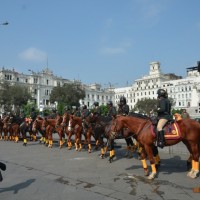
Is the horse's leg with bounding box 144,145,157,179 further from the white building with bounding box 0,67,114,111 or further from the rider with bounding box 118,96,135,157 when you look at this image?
the white building with bounding box 0,67,114,111

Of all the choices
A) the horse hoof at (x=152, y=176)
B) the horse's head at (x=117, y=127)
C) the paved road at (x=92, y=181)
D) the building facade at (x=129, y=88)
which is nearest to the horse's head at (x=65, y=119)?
the paved road at (x=92, y=181)

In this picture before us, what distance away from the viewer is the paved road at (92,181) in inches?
293

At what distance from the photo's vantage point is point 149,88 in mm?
141875

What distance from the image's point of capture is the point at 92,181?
8875 millimetres

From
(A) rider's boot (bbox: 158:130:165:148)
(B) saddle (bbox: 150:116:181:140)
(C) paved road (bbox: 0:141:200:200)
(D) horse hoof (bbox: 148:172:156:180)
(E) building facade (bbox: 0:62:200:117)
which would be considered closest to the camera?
(C) paved road (bbox: 0:141:200:200)

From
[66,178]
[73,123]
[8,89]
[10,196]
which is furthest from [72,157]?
[8,89]

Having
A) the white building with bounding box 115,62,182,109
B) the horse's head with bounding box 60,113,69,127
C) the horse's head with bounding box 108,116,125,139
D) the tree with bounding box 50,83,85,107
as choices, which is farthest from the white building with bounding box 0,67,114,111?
the horse's head with bounding box 108,116,125,139

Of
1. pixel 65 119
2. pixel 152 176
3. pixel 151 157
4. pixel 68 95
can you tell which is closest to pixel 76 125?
pixel 65 119

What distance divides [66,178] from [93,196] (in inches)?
86.2

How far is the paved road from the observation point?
7.44 meters

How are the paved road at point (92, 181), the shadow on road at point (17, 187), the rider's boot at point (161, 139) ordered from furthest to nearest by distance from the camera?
the rider's boot at point (161, 139), the shadow on road at point (17, 187), the paved road at point (92, 181)

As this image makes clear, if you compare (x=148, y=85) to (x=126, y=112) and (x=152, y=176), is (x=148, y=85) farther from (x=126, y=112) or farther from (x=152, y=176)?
(x=152, y=176)

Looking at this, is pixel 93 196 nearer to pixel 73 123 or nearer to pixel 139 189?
pixel 139 189

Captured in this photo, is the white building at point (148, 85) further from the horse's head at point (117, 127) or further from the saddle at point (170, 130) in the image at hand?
the saddle at point (170, 130)
